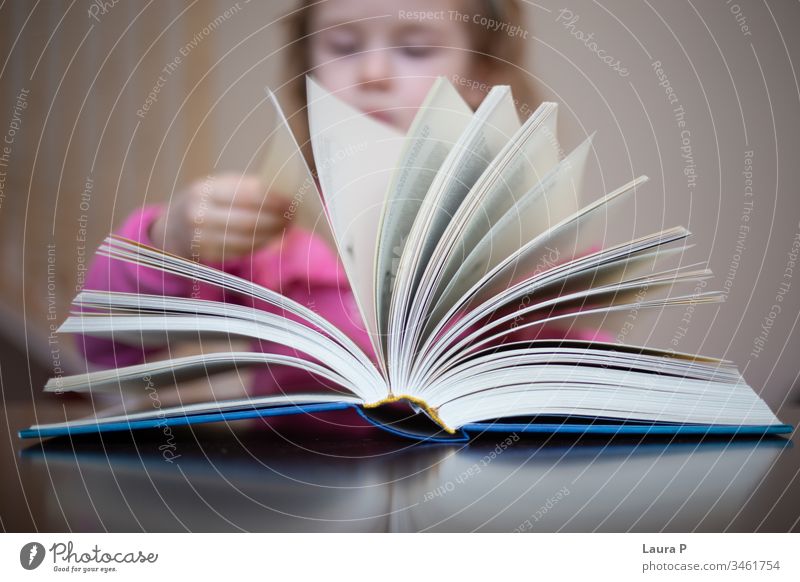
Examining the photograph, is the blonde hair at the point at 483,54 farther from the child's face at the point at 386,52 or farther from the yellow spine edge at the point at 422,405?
the yellow spine edge at the point at 422,405

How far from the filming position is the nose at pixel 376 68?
2.35ft

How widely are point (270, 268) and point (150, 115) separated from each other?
20cm

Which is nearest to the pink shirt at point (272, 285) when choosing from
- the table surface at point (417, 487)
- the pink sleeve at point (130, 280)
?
the pink sleeve at point (130, 280)

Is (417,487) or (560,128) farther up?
(560,128)

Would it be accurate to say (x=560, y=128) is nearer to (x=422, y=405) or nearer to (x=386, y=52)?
(x=386, y=52)

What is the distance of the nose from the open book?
167mm

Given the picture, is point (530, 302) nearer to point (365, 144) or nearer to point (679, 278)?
point (679, 278)

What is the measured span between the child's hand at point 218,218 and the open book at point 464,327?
0.12 meters

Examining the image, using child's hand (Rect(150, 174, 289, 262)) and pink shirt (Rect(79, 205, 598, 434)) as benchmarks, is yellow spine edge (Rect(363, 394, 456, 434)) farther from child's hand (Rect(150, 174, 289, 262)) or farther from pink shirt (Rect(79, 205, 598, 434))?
child's hand (Rect(150, 174, 289, 262))

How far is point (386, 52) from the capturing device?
71 centimetres

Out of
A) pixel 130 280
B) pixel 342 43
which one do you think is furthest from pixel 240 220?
pixel 342 43

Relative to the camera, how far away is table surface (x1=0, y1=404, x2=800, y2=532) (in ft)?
1.62

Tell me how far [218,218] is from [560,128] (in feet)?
1.21
